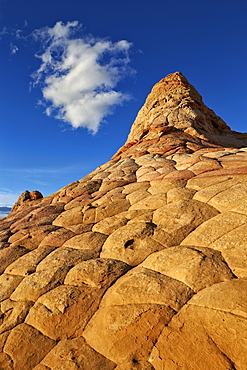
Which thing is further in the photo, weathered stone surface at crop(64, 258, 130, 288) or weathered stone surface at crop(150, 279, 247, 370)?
weathered stone surface at crop(64, 258, 130, 288)

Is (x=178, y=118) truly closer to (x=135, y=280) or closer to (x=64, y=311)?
(x=135, y=280)

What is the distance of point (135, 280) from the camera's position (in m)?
5.41

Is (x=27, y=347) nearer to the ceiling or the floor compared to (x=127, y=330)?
nearer to the floor

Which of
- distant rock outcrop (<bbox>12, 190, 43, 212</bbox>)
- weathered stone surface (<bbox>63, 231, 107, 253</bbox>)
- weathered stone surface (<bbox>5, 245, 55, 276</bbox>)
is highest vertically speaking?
distant rock outcrop (<bbox>12, 190, 43, 212</bbox>)

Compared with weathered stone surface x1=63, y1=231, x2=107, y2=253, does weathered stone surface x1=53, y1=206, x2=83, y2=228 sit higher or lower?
higher

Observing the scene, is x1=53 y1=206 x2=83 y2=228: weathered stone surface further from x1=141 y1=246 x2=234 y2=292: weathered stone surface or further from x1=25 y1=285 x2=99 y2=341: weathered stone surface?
x1=141 y1=246 x2=234 y2=292: weathered stone surface

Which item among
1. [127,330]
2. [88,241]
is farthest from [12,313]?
[127,330]

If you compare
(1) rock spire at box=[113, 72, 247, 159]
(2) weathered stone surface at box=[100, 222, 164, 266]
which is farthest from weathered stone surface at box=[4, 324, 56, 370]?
(1) rock spire at box=[113, 72, 247, 159]

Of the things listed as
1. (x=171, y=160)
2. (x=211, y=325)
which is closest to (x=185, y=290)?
(x=211, y=325)

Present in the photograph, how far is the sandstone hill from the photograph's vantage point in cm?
403

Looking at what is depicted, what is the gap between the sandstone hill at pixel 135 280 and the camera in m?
4.03

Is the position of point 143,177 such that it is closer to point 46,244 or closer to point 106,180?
point 106,180

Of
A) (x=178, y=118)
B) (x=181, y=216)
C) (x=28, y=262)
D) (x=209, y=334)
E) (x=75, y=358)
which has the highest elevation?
(x=178, y=118)

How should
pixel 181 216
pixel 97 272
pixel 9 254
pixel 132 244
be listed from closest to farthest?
1. pixel 97 272
2. pixel 132 244
3. pixel 181 216
4. pixel 9 254
